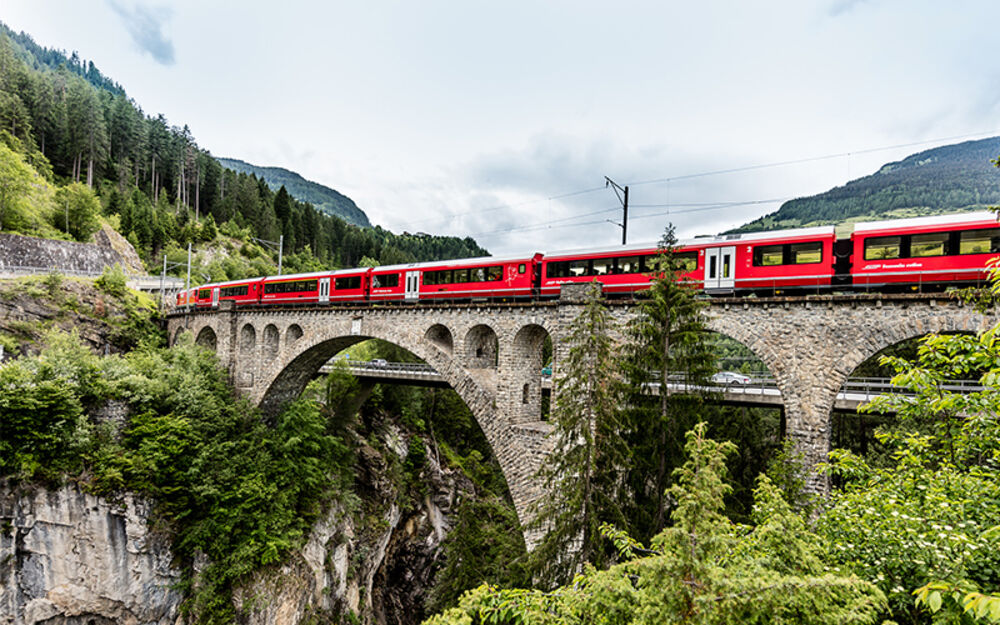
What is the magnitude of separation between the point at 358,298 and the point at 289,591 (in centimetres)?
1287

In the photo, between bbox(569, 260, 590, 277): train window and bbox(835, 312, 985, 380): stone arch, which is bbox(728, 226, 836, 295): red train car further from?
bbox(569, 260, 590, 277): train window

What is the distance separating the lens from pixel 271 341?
26031 millimetres

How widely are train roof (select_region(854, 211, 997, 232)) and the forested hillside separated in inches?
2137

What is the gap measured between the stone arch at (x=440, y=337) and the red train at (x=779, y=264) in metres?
1.40

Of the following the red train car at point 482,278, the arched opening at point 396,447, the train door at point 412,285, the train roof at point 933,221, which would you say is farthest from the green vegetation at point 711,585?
the train door at point 412,285

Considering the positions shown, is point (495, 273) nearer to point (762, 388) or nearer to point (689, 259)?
point (689, 259)

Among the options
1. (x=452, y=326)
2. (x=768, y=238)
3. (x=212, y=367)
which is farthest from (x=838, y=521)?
(x=212, y=367)

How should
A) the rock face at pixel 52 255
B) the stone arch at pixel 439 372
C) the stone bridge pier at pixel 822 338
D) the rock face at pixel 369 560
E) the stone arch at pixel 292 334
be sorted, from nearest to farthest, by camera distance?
the stone bridge pier at pixel 822 338
the stone arch at pixel 439 372
the rock face at pixel 369 560
the stone arch at pixel 292 334
the rock face at pixel 52 255

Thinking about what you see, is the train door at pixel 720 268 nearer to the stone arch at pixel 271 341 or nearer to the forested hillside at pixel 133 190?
the stone arch at pixel 271 341

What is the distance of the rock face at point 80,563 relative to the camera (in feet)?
55.1

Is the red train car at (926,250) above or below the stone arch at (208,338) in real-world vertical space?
above

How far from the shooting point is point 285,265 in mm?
68688

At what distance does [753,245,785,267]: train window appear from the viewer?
12156mm

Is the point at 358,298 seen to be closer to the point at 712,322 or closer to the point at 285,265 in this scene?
the point at 712,322
